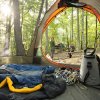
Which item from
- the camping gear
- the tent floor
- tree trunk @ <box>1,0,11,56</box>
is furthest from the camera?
tree trunk @ <box>1,0,11,56</box>

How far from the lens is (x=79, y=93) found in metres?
3.21

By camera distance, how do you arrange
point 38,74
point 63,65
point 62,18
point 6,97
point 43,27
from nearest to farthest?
point 6,97
point 38,74
point 63,65
point 43,27
point 62,18

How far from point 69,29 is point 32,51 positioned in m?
14.3

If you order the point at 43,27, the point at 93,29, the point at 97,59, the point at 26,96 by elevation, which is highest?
the point at 93,29

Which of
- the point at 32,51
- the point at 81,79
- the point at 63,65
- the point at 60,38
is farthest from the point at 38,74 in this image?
the point at 60,38

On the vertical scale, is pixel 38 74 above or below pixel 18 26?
below

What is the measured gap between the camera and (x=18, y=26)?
7273 mm

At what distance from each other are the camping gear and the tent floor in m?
0.16

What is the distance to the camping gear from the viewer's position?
3583 mm

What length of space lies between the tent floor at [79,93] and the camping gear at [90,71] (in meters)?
0.16

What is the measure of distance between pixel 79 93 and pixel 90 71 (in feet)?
1.92

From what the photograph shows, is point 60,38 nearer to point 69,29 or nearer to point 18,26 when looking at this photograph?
point 69,29

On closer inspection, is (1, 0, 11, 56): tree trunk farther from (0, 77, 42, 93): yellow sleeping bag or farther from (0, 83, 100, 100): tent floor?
(0, 83, 100, 100): tent floor

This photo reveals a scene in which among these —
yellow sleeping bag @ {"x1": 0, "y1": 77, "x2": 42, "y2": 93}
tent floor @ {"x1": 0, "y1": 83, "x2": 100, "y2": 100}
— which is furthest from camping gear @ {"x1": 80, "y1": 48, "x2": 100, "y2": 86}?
yellow sleeping bag @ {"x1": 0, "y1": 77, "x2": 42, "y2": 93}
